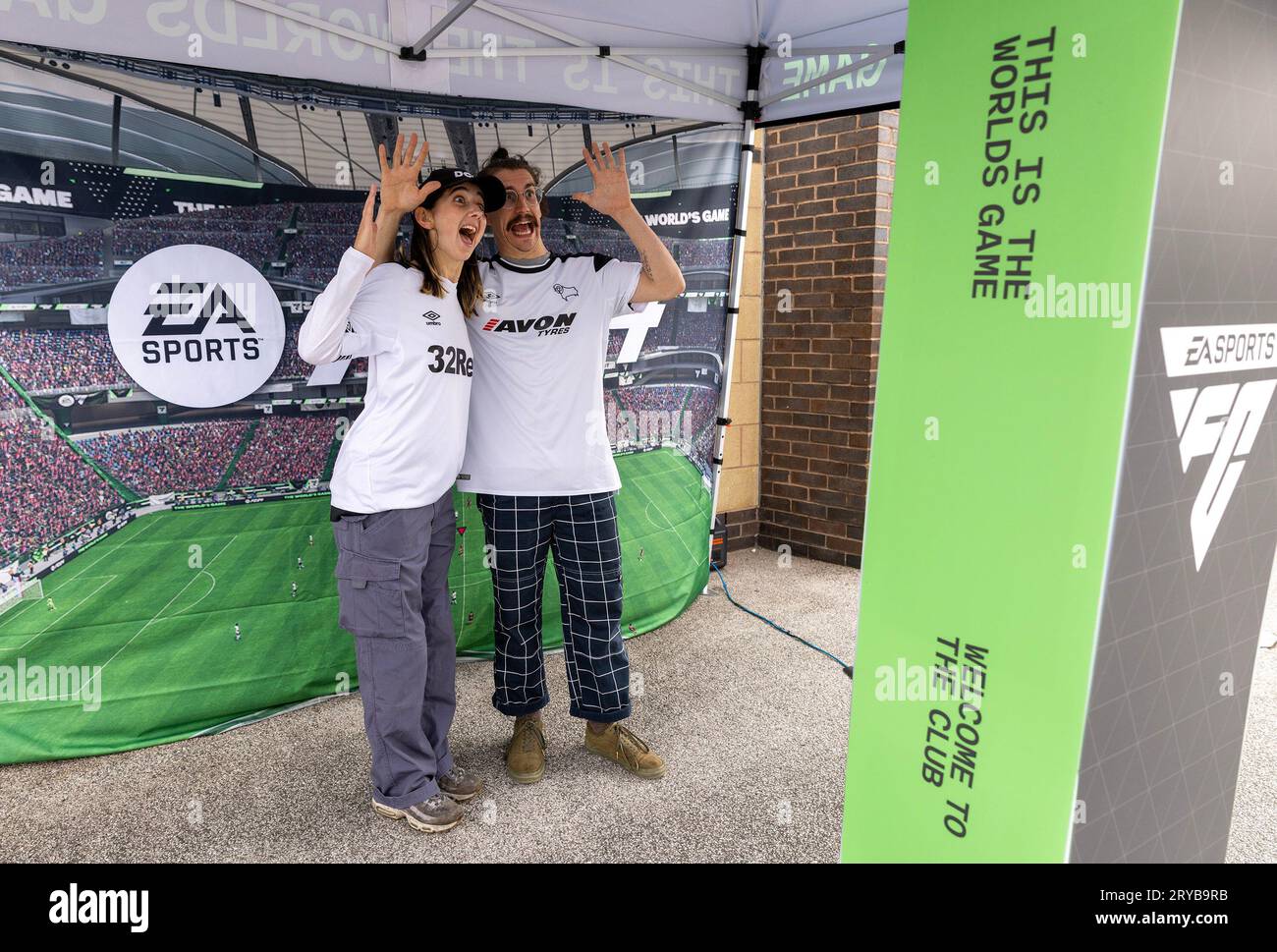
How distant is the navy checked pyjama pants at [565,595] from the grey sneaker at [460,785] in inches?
9.0

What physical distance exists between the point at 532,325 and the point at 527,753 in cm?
130

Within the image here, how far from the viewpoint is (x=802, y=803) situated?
7.68 feet

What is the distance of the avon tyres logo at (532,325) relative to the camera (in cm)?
230

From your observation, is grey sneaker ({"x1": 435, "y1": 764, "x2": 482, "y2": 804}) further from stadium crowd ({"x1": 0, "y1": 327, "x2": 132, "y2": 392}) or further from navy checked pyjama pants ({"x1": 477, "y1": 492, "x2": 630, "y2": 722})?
stadium crowd ({"x1": 0, "y1": 327, "x2": 132, "y2": 392})

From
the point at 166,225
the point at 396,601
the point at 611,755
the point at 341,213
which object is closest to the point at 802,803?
the point at 611,755

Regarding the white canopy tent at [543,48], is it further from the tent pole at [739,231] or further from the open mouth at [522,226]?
the open mouth at [522,226]

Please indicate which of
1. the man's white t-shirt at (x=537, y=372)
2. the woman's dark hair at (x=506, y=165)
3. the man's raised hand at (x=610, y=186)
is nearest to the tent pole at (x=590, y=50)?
the woman's dark hair at (x=506, y=165)

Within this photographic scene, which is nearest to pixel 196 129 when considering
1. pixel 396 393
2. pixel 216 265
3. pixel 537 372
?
pixel 216 265

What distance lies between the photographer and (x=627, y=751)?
2523mm

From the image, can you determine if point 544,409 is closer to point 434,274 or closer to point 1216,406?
point 434,274

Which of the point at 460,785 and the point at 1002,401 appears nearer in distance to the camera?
the point at 1002,401

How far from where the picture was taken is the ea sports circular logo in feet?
8.06
